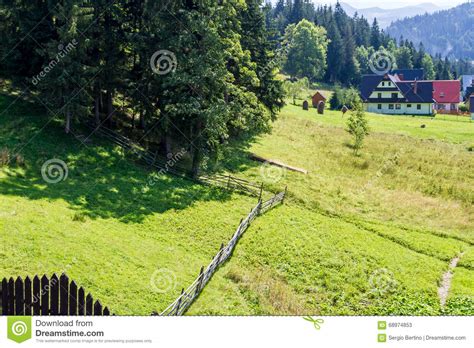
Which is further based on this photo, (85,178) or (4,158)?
Answer: (85,178)

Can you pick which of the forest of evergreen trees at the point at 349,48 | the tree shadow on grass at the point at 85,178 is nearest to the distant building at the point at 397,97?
the forest of evergreen trees at the point at 349,48

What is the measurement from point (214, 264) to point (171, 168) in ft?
47.8

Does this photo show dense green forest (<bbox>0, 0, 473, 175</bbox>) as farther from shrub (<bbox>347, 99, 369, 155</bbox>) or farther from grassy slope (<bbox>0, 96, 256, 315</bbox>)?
shrub (<bbox>347, 99, 369, 155</bbox>)

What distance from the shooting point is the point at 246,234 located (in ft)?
86.5

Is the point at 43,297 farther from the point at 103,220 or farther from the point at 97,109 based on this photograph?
the point at 97,109

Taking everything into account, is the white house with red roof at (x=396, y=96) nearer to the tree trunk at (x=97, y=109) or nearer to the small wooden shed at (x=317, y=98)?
the small wooden shed at (x=317, y=98)

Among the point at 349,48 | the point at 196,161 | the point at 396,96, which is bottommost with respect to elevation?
the point at 196,161

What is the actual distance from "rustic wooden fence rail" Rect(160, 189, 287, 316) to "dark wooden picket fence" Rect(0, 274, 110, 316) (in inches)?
127

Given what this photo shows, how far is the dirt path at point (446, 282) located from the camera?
21925 millimetres

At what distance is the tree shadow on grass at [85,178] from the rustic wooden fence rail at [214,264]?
322 centimetres

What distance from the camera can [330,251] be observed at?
25.6 m

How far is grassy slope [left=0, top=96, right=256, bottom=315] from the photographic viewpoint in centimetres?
1778

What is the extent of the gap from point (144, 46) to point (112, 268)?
19087mm

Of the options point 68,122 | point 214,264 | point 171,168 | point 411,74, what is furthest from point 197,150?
point 411,74
